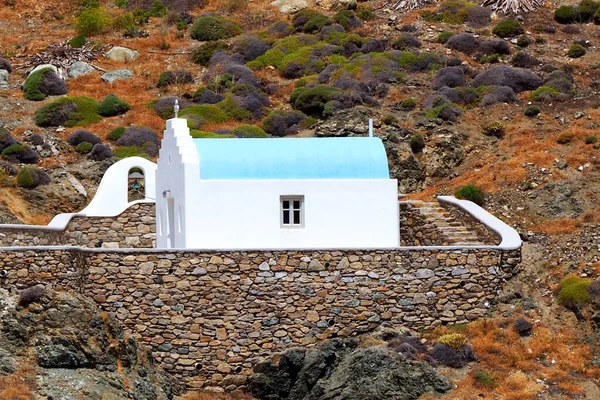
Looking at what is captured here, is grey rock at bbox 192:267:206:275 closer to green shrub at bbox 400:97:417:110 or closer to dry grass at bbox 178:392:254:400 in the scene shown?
dry grass at bbox 178:392:254:400

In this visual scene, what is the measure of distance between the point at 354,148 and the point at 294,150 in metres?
1.80

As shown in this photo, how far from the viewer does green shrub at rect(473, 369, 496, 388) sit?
29000 millimetres

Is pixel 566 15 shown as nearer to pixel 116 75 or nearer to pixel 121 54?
pixel 121 54

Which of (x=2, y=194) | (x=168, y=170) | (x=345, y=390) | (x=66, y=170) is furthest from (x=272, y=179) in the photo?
(x=66, y=170)

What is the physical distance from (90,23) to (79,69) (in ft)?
30.3

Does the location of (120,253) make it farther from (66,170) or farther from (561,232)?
(66,170)

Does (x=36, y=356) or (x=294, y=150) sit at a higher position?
(x=294, y=150)

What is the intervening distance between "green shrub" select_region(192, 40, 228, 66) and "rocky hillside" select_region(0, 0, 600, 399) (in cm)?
15

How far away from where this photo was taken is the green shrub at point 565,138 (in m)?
46.0

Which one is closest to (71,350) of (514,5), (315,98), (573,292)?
(573,292)

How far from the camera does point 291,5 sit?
83500 millimetres

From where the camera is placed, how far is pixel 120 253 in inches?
1240

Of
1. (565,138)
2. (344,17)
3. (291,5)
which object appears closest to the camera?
(565,138)

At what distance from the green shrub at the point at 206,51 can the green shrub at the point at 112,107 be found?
10444 mm
